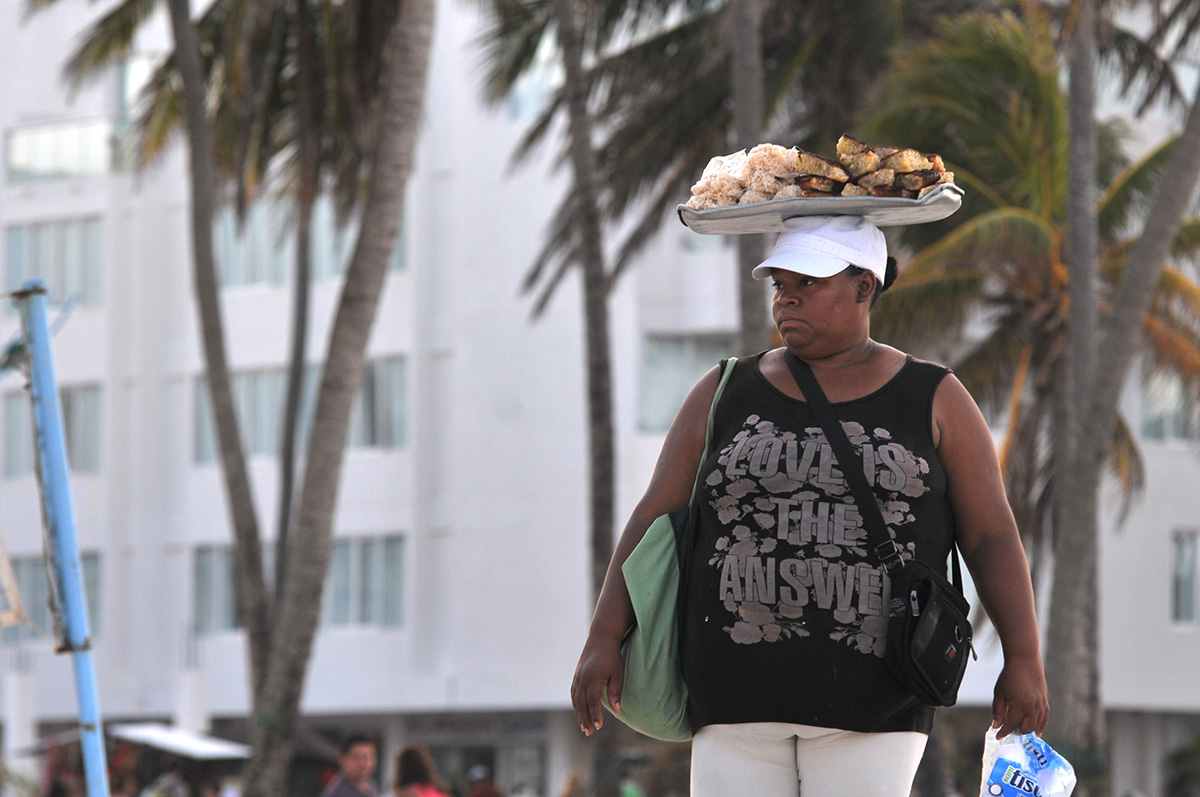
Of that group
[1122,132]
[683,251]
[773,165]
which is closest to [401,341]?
[683,251]

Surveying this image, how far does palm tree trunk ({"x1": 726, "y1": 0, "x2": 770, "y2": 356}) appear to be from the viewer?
42.9 feet

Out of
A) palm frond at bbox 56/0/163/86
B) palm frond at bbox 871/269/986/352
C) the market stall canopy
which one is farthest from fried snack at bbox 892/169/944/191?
the market stall canopy

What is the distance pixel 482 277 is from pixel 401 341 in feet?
6.86

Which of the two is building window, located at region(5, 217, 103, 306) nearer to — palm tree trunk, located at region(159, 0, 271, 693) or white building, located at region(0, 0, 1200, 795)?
white building, located at region(0, 0, 1200, 795)

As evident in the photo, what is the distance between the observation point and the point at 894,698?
3.40m

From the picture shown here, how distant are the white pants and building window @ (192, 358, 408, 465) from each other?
27.7 m

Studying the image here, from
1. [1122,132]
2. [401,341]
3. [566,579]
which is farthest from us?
[401,341]

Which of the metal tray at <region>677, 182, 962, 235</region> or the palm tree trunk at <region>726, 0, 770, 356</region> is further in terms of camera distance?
the palm tree trunk at <region>726, 0, 770, 356</region>

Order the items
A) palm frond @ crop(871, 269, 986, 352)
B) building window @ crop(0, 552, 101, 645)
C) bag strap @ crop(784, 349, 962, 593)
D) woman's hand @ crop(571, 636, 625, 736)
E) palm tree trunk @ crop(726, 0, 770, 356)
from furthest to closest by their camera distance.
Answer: building window @ crop(0, 552, 101, 645)
palm frond @ crop(871, 269, 986, 352)
palm tree trunk @ crop(726, 0, 770, 356)
woman's hand @ crop(571, 636, 625, 736)
bag strap @ crop(784, 349, 962, 593)

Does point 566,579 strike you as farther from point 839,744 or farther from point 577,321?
point 839,744

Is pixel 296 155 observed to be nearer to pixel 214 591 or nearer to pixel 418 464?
pixel 418 464

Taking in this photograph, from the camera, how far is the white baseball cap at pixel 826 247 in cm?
351

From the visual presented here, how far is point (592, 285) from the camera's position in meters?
14.8

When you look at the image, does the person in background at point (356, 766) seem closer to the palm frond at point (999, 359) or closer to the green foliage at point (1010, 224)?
the green foliage at point (1010, 224)
